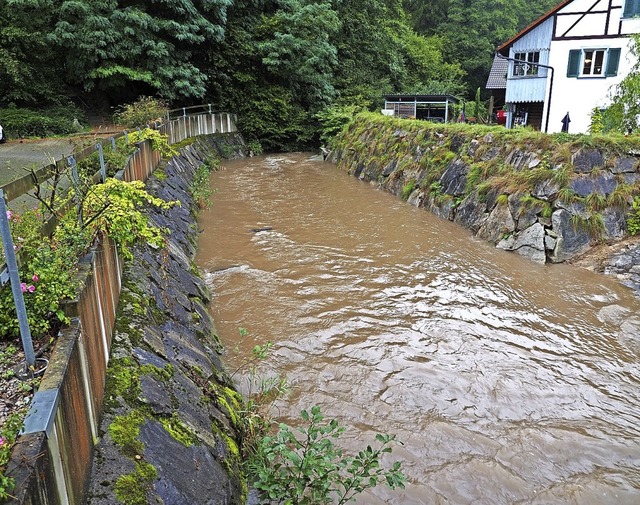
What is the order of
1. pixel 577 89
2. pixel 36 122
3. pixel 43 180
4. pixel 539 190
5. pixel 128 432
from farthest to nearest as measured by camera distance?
pixel 36 122
pixel 577 89
pixel 539 190
pixel 43 180
pixel 128 432

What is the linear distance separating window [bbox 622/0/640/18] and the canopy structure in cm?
799

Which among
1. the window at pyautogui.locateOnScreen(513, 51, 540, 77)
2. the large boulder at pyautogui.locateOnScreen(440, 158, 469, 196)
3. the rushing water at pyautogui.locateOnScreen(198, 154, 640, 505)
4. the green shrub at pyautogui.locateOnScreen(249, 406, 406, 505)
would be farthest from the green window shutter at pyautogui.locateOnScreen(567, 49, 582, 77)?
the green shrub at pyautogui.locateOnScreen(249, 406, 406, 505)

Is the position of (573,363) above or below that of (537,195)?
below

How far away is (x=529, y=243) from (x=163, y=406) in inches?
367

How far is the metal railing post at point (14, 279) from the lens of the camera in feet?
9.01

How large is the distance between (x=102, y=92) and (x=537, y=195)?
23085 millimetres

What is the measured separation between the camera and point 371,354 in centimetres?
689

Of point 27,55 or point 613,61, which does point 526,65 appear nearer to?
point 613,61

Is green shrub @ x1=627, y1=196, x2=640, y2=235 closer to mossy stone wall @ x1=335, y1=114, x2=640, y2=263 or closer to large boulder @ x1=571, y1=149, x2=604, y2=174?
mossy stone wall @ x1=335, y1=114, x2=640, y2=263

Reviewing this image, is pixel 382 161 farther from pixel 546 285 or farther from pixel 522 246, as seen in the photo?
pixel 546 285

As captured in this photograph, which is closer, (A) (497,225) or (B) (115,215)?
(B) (115,215)

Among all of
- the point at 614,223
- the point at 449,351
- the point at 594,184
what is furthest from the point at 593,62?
the point at 449,351

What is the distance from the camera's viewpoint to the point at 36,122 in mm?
21641

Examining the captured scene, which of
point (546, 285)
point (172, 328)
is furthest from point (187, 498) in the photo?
point (546, 285)
